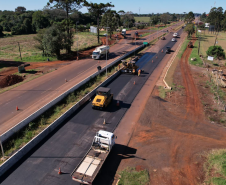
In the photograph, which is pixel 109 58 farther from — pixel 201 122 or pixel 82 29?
pixel 82 29

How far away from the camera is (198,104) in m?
24.9

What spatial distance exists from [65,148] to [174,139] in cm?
1005

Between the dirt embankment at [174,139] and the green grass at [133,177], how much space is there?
46 centimetres

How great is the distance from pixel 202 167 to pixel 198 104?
11983mm

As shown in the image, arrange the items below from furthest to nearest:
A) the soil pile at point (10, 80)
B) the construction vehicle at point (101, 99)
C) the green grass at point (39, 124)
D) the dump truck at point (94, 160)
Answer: the soil pile at point (10, 80)
the construction vehicle at point (101, 99)
the green grass at point (39, 124)
the dump truck at point (94, 160)

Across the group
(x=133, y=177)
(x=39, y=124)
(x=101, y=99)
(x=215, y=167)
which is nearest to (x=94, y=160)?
(x=133, y=177)

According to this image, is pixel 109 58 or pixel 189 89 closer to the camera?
pixel 189 89

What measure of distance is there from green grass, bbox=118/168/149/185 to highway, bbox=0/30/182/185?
3.44 metres

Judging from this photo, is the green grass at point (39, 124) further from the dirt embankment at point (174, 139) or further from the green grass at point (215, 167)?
the green grass at point (215, 167)

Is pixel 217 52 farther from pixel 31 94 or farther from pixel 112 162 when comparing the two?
pixel 112 162

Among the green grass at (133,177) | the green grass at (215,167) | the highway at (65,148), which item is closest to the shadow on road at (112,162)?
the green grass at (133,177)

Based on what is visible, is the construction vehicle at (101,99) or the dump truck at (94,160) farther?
the construction vehicle at (101,99)

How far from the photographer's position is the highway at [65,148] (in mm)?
13125

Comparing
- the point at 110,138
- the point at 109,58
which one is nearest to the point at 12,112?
the point at 110,138
